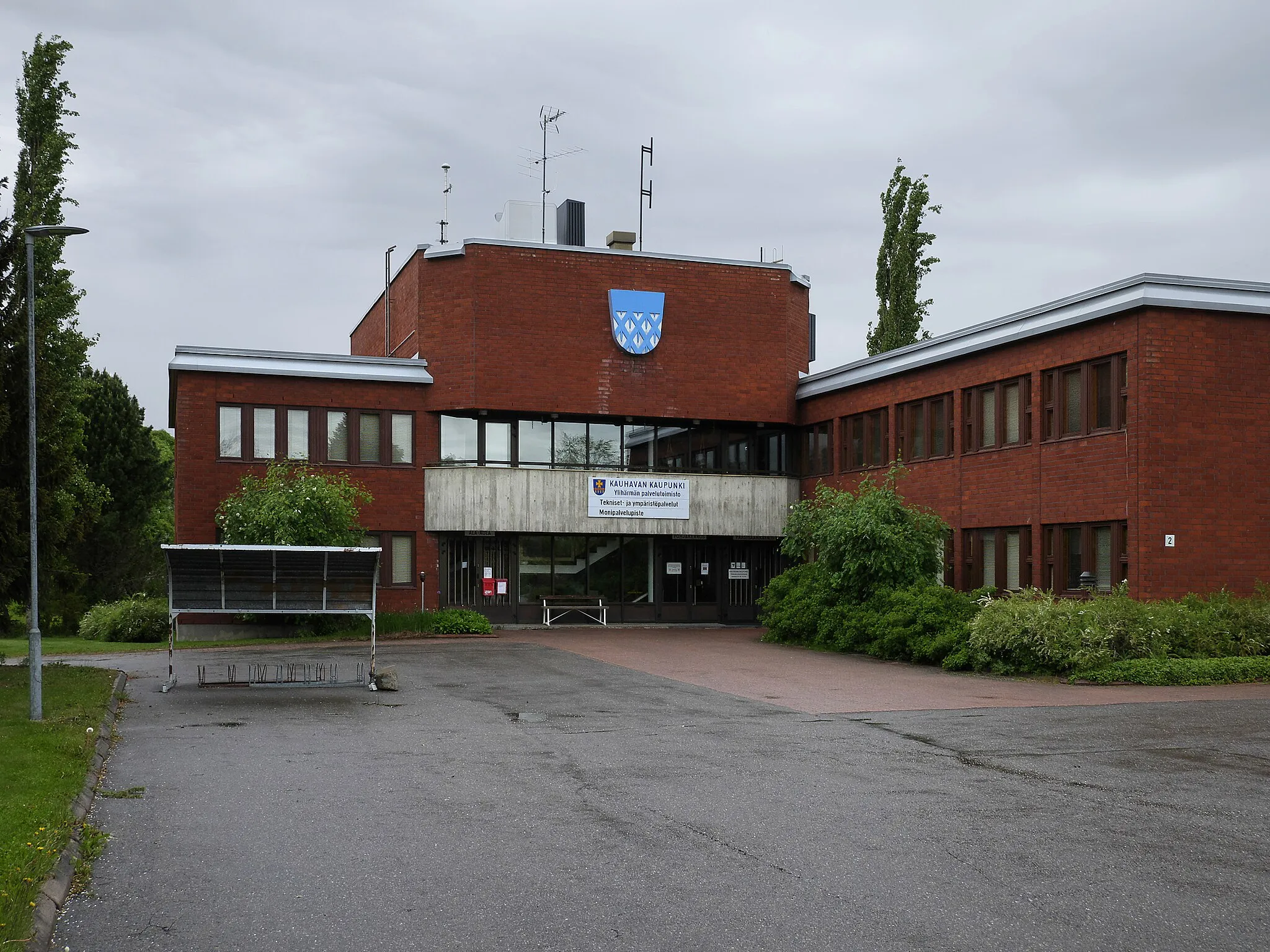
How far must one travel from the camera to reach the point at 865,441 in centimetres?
3409

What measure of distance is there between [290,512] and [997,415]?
15.9m

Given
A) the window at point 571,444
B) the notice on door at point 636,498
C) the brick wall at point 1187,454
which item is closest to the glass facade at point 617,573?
the notice on door at point 636,498

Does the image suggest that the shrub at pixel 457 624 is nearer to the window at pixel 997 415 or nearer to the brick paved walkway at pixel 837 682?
the brick paved walkway at pixel 837 682

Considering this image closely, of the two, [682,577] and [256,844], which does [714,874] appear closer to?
[256,844]

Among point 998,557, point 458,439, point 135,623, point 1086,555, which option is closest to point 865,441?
point 998,557

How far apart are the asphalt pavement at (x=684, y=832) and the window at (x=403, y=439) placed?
1822cm

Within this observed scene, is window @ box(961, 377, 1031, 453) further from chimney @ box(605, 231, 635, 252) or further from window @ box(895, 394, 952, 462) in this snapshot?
chimney @ box(605, 231, 635, 252)

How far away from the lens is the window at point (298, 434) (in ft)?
110

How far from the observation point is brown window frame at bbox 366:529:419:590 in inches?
1345

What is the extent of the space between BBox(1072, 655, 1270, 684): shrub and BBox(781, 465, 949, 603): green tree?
7.09m

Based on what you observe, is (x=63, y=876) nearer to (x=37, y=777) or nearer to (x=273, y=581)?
(x=37, y=777)

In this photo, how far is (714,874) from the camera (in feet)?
26.3

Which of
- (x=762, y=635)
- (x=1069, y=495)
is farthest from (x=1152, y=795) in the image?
(x=762, y=635)

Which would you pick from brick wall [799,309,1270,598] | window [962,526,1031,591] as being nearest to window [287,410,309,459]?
window [962,526,1031,591]
